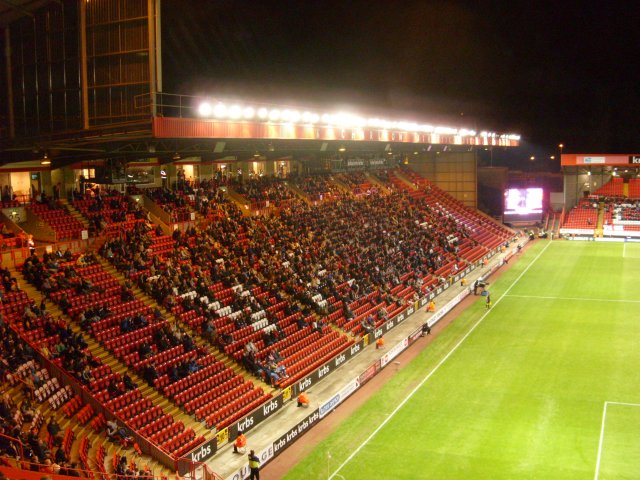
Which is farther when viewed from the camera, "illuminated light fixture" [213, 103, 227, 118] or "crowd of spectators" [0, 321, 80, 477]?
"illuminated light fixture" [213, 103, 227, 118]

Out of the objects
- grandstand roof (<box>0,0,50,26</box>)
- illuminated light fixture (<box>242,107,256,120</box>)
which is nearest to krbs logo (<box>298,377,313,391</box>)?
illuminated light fixture (<box>242,107,256,120</box>)

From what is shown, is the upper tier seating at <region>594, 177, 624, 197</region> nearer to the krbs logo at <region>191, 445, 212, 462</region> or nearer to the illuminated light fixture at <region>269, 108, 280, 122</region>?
the illuminated light fixture at <region>269, 108, 280, 122</region>

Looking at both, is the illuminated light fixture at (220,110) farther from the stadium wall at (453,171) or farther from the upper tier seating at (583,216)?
the upper tier seating at (583,216)

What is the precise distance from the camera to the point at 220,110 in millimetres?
25750

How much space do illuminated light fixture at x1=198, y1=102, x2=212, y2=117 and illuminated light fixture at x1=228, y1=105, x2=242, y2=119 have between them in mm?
1268

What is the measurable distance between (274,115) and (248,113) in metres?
2.11

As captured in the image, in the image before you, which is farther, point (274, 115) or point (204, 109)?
point (274, 115)

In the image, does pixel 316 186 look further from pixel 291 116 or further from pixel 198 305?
pixel 198 305

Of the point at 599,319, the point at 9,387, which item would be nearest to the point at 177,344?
the point at 9,387

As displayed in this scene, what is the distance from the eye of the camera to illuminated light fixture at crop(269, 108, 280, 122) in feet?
94.7

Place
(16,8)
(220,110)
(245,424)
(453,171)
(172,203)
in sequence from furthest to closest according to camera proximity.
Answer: (453,171) → (172,203) → (220,110) → (16,8) → (245,424)

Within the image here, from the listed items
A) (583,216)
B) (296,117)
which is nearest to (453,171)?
(583,216)

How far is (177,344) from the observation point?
23.8 metres

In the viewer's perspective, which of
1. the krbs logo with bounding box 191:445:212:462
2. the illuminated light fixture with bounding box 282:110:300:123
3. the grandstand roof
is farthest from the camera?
the illuminated light fixture with bounding box 282:110:300:123
